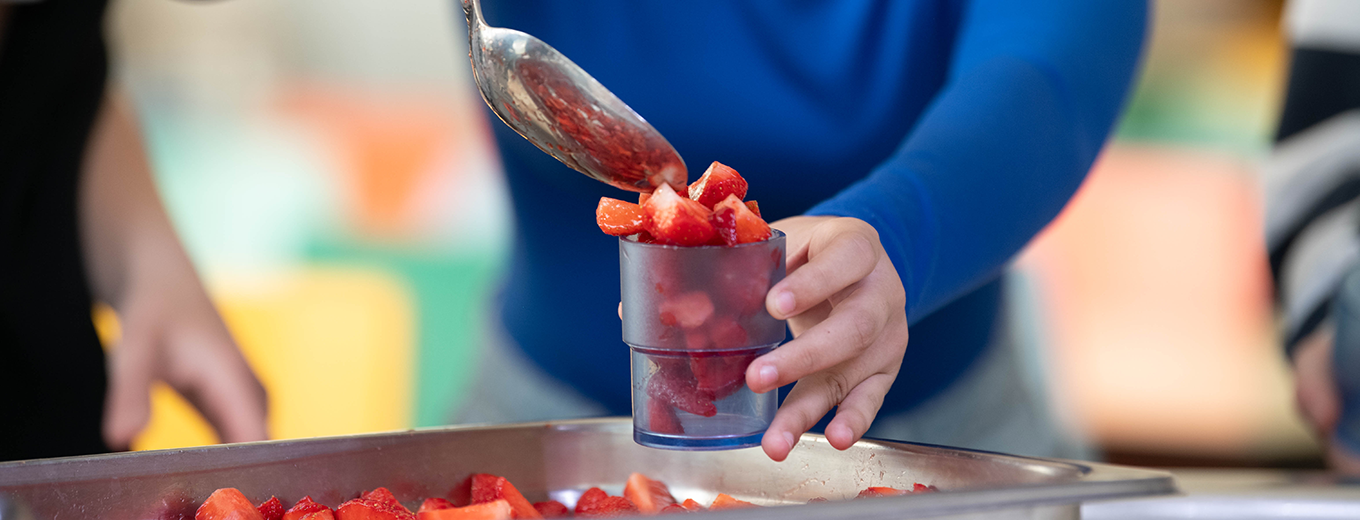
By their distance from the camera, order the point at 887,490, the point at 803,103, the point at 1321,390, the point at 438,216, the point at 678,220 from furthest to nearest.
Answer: the point at 438,216
the point at 1321,390
the point at 803,103
the point at 887,490
the point at 678,220

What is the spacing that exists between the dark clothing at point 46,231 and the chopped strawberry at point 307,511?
0.78 meters

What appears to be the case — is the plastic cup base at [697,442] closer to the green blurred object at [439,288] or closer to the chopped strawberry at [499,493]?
the chopped strawberry at [499,493]

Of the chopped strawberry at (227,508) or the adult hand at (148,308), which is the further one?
the adult hand at (148,308)

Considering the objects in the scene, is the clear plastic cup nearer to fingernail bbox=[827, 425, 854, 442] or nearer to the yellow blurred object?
fingernail bbox=[827, 425, 854, 442]

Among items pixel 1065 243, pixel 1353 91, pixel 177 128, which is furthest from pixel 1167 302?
pixel 177 128

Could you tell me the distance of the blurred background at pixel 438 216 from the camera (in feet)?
6.56

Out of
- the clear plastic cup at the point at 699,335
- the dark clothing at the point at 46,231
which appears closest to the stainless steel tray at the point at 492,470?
the clear plastic cup at the point at 699,335

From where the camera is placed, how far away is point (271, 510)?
0.59m

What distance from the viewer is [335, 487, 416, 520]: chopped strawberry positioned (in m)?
0.56

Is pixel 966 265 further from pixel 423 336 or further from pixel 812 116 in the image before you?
pixel 423 336

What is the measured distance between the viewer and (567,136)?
488mm

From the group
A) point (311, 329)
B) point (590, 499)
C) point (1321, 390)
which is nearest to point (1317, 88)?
point (1321, 390)

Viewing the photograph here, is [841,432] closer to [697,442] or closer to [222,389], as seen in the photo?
[697,442]

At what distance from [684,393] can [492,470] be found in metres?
0.22
